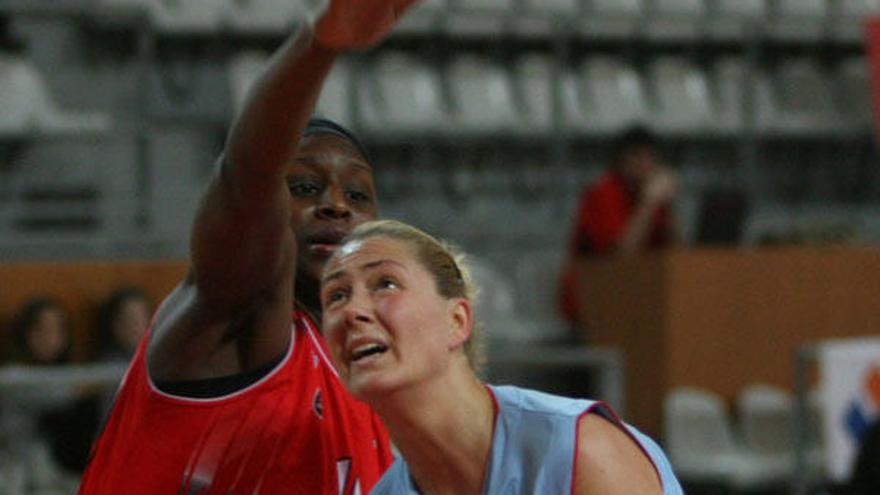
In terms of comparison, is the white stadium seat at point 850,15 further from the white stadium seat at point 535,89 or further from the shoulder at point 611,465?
the shoulder at point 611,465

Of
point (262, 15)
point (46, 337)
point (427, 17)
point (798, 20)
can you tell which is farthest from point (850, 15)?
point (46, 337)

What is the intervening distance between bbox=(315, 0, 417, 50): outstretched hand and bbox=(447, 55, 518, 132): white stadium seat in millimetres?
7969

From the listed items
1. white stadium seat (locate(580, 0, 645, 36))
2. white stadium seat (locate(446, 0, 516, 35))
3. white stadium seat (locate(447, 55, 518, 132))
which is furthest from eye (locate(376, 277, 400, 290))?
white stadium seat (locate(580, 0, 645, 36))

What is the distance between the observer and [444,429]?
7.48 ft

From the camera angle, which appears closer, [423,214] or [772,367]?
[772,367]

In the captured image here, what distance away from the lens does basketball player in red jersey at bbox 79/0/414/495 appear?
2082 mm

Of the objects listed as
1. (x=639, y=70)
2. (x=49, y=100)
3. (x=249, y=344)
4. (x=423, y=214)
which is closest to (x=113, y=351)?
(x=49, y=100)

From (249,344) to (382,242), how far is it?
0.23 metres

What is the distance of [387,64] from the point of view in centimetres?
998

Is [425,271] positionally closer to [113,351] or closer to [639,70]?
[113,351]

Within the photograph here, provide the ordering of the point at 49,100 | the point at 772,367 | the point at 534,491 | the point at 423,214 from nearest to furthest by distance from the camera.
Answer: the point at 534,491, the point at 772,367, the point at 49,100, the point at 423,214

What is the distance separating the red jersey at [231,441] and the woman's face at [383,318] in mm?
147

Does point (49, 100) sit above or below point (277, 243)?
below

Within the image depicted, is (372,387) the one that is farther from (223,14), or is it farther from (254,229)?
(223,14)
